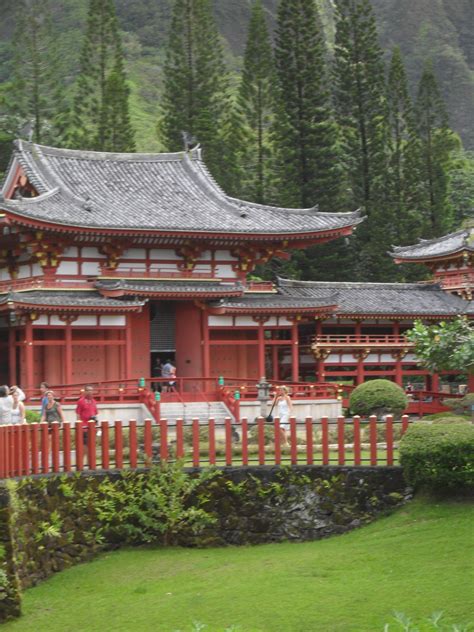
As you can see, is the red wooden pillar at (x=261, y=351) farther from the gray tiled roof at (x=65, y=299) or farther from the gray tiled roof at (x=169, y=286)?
the gray tiled roof at (x=65, y=299)

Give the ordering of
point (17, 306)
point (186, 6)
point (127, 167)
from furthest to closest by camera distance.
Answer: point (186, 6) → point (127, 167) → point (17, 306)

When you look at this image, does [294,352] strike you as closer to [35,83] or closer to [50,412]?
[50,412]

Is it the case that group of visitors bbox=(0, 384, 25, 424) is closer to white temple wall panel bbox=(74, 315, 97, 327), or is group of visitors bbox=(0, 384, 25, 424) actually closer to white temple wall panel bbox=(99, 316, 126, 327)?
white temple wall panel bbox=(74, 315, 97, 327)

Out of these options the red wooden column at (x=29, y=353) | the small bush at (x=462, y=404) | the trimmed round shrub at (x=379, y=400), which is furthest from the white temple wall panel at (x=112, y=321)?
the small bush at (x=462, y=404)

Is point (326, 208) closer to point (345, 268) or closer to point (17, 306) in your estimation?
point (345, 268)

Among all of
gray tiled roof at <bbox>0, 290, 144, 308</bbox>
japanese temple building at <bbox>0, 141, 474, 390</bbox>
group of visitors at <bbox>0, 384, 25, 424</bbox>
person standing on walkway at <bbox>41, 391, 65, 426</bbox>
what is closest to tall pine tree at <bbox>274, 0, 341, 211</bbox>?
japanese temple building at <bbox>0, 141, 474, 390</bbox>

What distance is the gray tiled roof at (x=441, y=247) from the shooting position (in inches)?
1715

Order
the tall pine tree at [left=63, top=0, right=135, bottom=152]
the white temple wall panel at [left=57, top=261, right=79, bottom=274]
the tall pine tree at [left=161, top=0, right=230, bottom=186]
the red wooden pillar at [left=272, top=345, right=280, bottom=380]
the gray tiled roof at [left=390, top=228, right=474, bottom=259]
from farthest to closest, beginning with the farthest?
the tall pine tree at [left=161, top=0, right=230, bottom=186] → the tall pine tree at [left=63, top=0, right=135, bottom=152] → the gray tiled roof at [left=390, top=228, right=474, bottom=259] → the red wooden pillar at [left=272, top=345, right=280, bottom=380] → the white temple wall panel at [left=57, top=261, right=79, bottom=274]

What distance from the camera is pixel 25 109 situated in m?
63.3

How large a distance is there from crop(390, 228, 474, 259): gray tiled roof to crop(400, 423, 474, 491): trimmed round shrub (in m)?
24.5

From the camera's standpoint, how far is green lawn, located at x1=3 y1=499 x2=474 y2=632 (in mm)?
15062

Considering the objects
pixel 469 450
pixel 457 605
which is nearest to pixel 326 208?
pixel 469 450

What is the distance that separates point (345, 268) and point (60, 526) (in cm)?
3851

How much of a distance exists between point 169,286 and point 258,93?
24.7m
